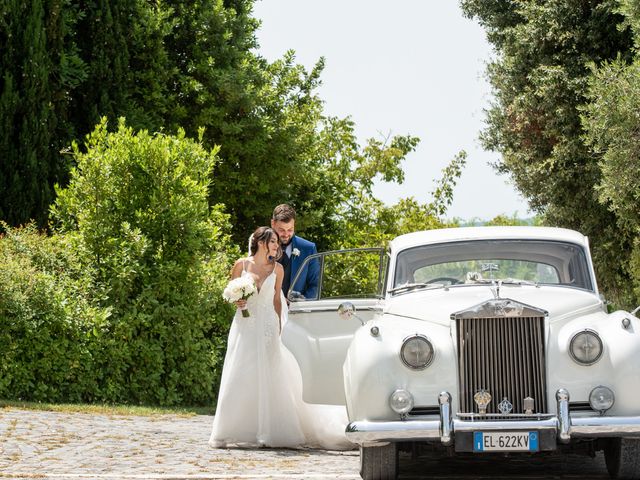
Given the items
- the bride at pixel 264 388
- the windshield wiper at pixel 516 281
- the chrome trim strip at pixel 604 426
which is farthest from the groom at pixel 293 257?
the chrome trim strip at pixel 604 426

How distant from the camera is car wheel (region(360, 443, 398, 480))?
8.45 meters

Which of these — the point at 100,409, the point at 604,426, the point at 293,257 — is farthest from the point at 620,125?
the point at 604,426

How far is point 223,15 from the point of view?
29.2 m

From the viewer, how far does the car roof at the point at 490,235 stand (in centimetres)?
990

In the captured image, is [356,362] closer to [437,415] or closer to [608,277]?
[437,415]

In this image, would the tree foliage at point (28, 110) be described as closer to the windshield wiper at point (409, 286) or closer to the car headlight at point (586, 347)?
the windshield wiper at point (409, 286)

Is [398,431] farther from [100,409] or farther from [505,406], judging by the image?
[100,409]

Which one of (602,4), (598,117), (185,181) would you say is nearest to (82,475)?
(185,181)

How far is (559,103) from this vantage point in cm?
2948

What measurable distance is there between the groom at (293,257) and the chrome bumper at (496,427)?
345 cm

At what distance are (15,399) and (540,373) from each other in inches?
367

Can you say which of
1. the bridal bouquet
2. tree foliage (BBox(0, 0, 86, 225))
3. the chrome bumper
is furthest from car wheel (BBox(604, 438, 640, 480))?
tree foliage (BBox(0, 0, 86, 225))

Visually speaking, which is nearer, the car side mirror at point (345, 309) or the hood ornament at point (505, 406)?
the hood ornament at point (505, 406)

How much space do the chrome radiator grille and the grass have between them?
24.1ft
